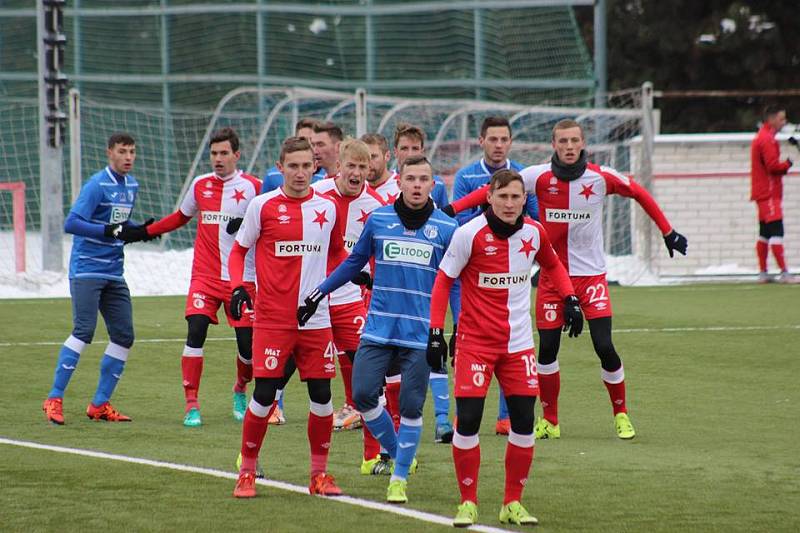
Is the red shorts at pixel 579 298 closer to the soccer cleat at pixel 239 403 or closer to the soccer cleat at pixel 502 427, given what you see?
the soccer cleat at pixel 502 427

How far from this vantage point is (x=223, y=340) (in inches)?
584

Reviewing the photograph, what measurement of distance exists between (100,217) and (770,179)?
12019 millimetres

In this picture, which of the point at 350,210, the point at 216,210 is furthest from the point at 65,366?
the point at 350,210

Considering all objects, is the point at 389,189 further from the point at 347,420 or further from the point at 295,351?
the point at 295,351

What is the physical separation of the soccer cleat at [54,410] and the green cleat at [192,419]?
0.92m

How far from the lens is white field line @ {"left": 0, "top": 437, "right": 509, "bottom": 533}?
7047 mm

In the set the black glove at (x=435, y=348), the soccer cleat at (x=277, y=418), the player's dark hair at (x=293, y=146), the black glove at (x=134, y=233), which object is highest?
the player's dark hair at (x=293, y=146)

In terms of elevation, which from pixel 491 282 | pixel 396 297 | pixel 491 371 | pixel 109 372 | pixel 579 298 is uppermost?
pixel 491 282

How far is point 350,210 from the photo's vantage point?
9141mm

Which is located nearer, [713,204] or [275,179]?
[275,179]

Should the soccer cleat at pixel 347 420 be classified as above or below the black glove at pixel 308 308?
below

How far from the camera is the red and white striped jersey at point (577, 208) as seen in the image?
966cm

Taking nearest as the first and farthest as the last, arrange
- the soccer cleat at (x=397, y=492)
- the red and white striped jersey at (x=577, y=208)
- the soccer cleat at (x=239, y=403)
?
the soccer cleat at (x=397, y=492), the red and white striped jersey at (x=577, y=208), the soccer cleat at (x=239, y=403)

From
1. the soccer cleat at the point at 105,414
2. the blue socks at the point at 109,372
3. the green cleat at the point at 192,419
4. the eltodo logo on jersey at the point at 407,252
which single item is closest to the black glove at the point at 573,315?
the eltodo logo on jersey at the point at 407,252
